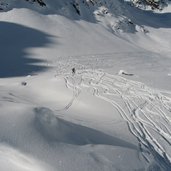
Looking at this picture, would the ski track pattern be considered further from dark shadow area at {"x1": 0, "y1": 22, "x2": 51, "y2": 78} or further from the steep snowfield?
dark shadow area at {"x1": 0, "y1": 22, "x2": 51, "y2": 78}

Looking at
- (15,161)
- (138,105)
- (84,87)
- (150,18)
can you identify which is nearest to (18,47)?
(84,87)

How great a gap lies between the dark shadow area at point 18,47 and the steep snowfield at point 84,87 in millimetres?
57

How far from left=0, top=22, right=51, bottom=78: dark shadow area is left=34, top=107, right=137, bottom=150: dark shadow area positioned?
12.7 metres

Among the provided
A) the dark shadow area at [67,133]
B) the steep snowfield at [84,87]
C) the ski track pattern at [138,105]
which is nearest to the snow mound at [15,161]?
the steep snowfield at [84,87]

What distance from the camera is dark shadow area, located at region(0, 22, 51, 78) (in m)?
22.1

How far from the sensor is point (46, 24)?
29531 millimetres

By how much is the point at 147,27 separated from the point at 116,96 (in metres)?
21.8

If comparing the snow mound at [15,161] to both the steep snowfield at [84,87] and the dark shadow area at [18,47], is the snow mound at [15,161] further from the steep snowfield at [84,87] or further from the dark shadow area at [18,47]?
the dark shadow area at [18,47]

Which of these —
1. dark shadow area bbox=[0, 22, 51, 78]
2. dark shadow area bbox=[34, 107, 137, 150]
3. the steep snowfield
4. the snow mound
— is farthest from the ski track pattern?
dark shadow area bbox=[0, 22, 51, 78]

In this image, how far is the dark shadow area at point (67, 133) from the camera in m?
7.81

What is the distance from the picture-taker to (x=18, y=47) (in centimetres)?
2583

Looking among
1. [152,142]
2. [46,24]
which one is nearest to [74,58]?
[46,24]

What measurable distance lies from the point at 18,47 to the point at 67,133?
18.4m

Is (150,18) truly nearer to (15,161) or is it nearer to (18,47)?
(18,47)
